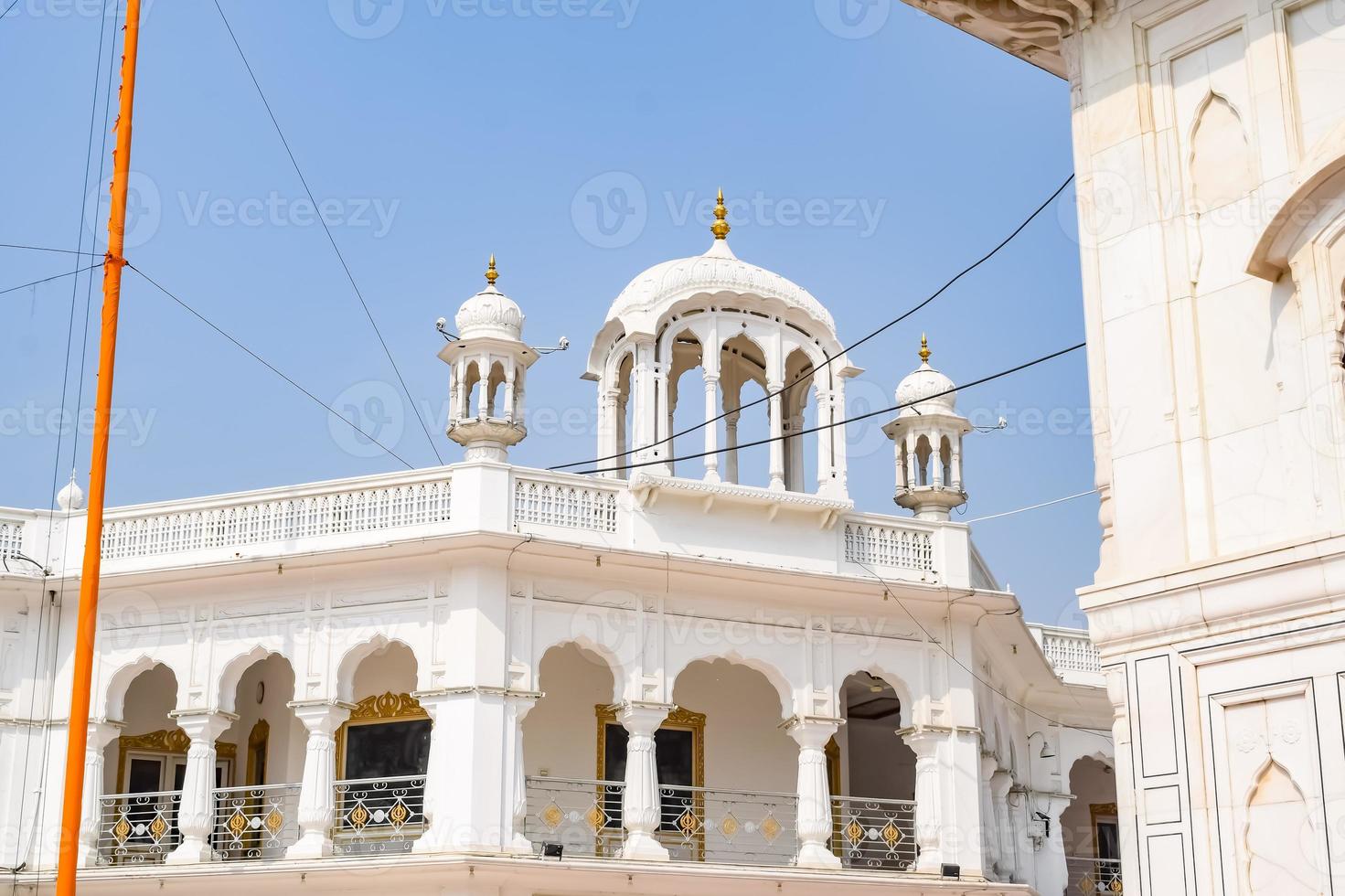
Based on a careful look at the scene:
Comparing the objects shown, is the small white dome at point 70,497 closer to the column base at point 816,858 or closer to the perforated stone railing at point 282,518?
the perforated stone railing at point 282,518

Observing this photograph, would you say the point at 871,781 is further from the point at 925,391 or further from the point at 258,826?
the point at 258,826

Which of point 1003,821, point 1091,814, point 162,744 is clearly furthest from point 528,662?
point 1091,814

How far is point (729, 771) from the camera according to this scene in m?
19.0

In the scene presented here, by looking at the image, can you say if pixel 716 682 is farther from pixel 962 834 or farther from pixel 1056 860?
pixel 1056 860

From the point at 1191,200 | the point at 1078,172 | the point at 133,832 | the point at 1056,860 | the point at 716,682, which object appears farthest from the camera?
the point at 1056,860

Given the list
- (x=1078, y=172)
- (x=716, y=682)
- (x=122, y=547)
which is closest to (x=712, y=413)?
(x=716, y=682)

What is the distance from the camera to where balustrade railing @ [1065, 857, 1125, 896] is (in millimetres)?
22922

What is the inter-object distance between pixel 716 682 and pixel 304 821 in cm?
501

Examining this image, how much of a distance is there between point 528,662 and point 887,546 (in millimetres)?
4404

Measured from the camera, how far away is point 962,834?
17.9m

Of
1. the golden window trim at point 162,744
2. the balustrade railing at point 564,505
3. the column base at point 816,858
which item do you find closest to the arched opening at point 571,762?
the balustrade railing at point 564,505

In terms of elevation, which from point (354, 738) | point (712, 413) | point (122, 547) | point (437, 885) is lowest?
point (437, 885)

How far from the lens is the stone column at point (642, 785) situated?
1684 cm

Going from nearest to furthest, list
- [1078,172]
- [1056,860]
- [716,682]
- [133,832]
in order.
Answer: [1078,172], [133,832], [716,682], [1056,860]
